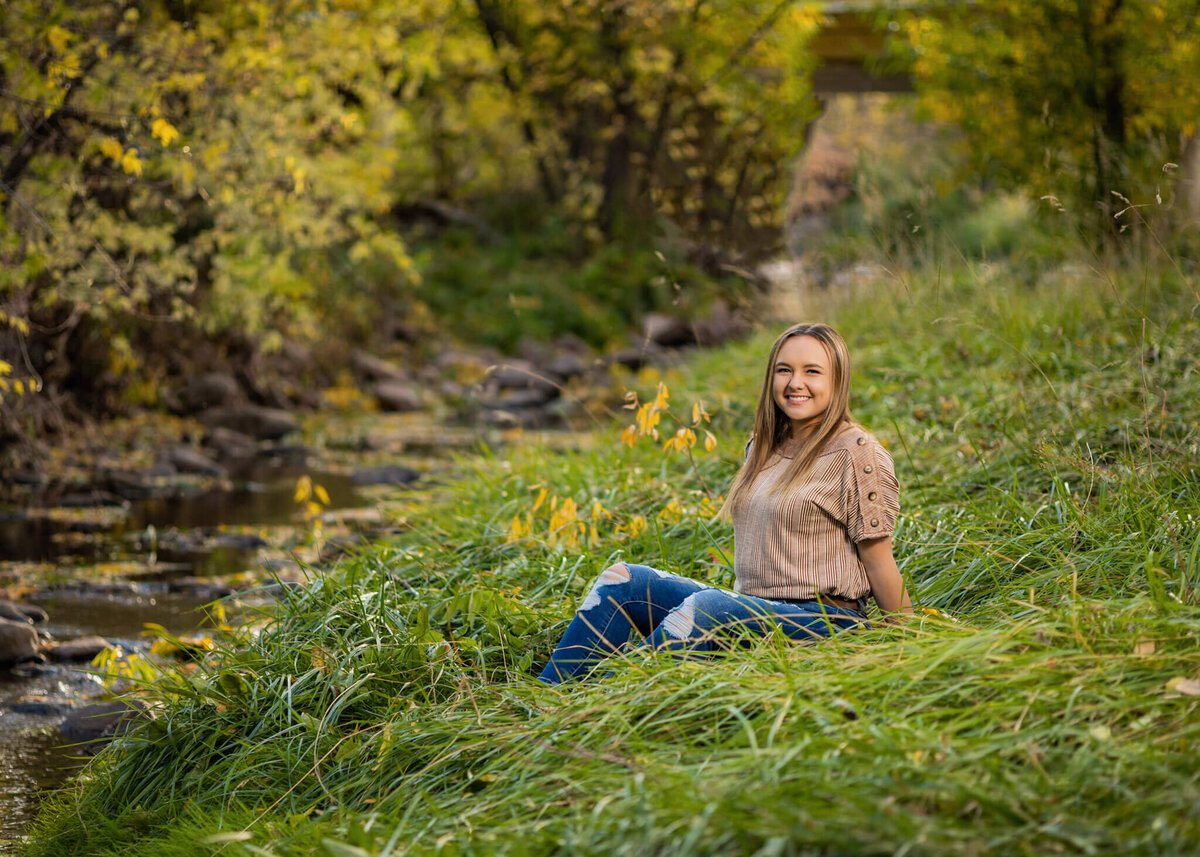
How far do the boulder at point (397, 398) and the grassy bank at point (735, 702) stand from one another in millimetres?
7296

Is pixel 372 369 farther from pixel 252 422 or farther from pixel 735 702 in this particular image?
pixel 735 702

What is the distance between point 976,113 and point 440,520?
6.28 m

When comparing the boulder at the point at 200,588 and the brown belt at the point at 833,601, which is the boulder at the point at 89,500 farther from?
the brown belt at the point at 833,601

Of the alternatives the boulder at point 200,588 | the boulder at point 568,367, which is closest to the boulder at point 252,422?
the boulder at point 568,367

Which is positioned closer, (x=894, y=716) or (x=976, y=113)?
(x=894, y=716)

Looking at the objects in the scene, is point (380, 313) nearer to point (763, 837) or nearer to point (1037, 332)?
point (1037, 332)

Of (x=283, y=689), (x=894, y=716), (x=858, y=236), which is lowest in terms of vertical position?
(x=283, y=689)

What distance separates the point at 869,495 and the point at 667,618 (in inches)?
25.4

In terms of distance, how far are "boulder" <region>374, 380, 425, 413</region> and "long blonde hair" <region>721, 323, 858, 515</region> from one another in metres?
9.53

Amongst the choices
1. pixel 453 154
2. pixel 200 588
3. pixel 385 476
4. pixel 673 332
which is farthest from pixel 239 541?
pixel 453 154

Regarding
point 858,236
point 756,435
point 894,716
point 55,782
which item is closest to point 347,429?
point 858,236

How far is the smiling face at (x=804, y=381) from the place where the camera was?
340cm

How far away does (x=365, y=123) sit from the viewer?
12492mm

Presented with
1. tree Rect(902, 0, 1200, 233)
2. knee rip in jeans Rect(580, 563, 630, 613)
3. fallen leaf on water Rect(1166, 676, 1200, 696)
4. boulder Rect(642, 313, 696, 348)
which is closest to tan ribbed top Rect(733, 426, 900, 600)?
knee rip in jeans Rect(580, 563, 630, 613)
